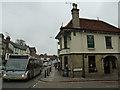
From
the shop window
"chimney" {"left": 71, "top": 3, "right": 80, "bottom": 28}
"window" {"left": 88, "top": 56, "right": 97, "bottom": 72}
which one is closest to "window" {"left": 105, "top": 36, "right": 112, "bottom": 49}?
the shop window

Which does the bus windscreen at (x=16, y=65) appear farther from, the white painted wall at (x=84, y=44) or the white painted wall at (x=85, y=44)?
the white painted wall at (x=85, y=44)

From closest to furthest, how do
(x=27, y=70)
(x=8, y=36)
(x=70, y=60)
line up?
(x=27, y=70) < (x=70, y=60) < (x=8, y=36)

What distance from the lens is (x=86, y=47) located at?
20.2 m

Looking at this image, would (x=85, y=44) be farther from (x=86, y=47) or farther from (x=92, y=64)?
(x=92, y=64)

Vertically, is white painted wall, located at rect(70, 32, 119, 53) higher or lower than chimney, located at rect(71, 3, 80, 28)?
lower

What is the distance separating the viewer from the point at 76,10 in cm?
2050

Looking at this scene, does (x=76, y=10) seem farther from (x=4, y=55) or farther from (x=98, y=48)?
(x=4, y=55)

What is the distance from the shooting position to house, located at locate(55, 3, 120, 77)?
19.6m

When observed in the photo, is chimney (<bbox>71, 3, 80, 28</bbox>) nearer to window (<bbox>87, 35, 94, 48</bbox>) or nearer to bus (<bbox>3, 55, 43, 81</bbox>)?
window (<bbox>87, 35, 94, 48</bbox>)

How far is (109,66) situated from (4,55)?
33.4m

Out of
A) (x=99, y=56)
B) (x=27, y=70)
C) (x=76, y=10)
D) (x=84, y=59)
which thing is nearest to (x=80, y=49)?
(x=84, y=59)

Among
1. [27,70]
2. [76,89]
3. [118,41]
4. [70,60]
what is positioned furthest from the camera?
[118,41]

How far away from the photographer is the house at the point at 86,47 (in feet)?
64.3

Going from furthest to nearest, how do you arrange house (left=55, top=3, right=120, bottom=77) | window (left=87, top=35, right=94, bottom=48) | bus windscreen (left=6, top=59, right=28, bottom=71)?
window (left=87, top=35, right=94, bottom=48) → house (left=55, top=3, right=120, bottom=77) → bus windscreen (left=6, top=59, right=28, bottom=71)
